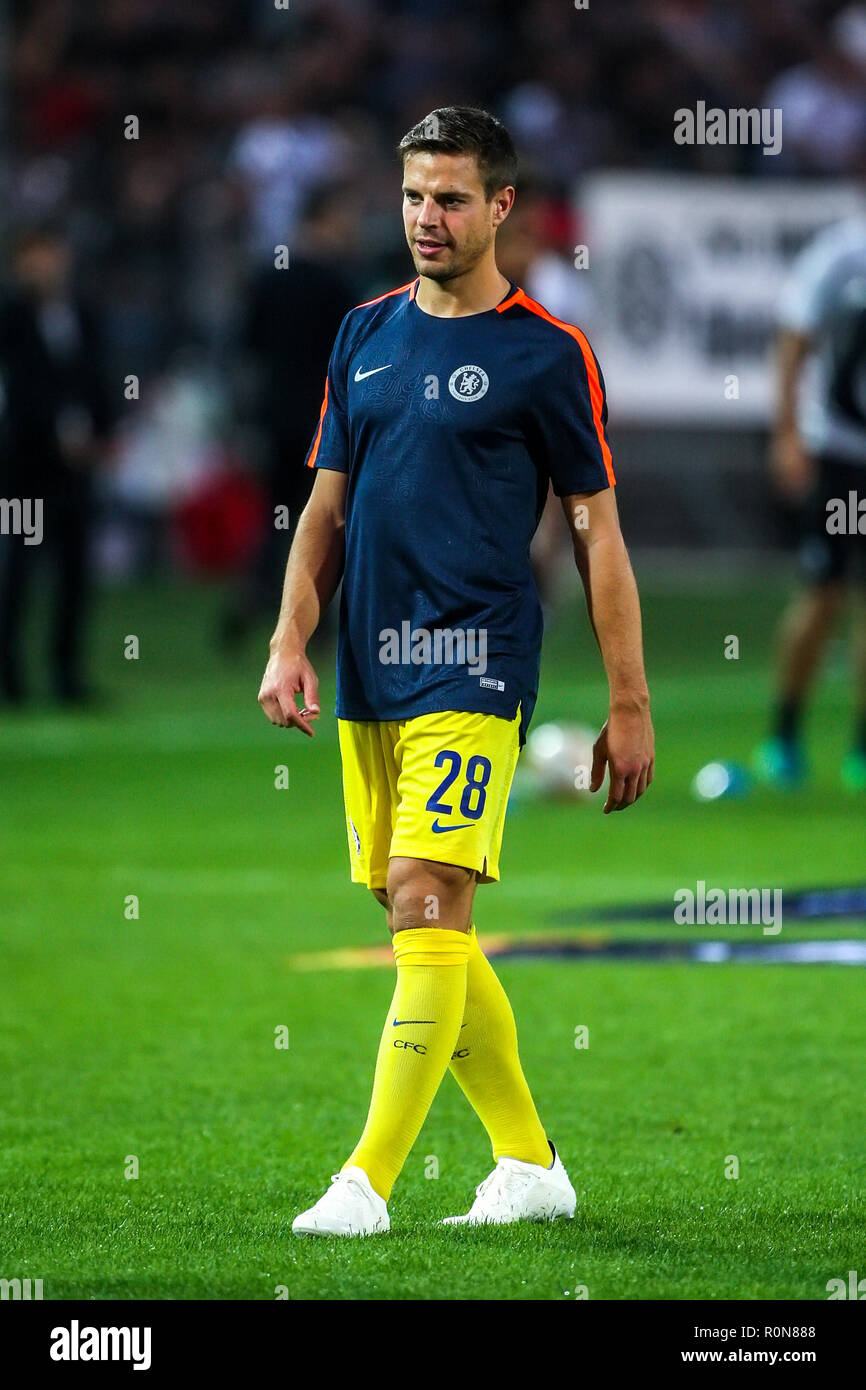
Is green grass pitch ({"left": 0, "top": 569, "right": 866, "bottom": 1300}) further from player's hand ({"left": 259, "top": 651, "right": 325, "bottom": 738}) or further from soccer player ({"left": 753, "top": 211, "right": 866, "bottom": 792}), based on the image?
player's hand ({"left": 259, "top": 651, "right": 325, "bottom": 738})

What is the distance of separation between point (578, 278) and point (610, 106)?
3733 mm

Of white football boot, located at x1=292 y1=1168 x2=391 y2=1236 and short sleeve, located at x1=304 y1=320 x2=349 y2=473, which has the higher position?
short sleeve, located at x1=304 y1=320 x2=349 y2=473

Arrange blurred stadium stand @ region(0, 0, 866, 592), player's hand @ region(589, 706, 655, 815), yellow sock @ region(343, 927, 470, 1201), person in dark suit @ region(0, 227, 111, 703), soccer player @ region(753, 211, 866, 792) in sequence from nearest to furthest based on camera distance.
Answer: yellow sock @ region(343, 927, 470, 1201) → player's hand @ region(589, 706, 655, 815) → soccer player @ region(753, 211, 866, 792) → person in dark suit @ region(0, 227, 111, 703) → blurred stadium stand @ region(0, 0, 866, 592)

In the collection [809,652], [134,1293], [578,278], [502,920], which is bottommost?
[134,1293]

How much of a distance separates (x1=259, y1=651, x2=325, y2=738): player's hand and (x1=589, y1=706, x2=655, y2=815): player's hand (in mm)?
545

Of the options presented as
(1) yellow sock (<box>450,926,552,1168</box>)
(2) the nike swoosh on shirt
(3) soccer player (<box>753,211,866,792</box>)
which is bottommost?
(1) yellow sock (<box>450,926,552,1168</box>)

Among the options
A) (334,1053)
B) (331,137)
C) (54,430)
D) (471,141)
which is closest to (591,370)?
(471,141)

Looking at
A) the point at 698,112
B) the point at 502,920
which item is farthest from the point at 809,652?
the point at 698,112

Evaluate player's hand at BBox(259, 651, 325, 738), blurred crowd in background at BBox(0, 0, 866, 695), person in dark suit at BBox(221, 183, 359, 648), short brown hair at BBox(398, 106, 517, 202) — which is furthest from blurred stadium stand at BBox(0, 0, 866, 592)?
player's hand at BBox(259, 651, 325, 738)

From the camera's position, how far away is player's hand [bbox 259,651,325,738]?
4633mm

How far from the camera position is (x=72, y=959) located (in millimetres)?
7570

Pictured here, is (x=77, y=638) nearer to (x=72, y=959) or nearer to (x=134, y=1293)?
(x=72, y=959)

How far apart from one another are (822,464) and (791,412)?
29 cm

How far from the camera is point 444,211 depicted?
455 centimetres
